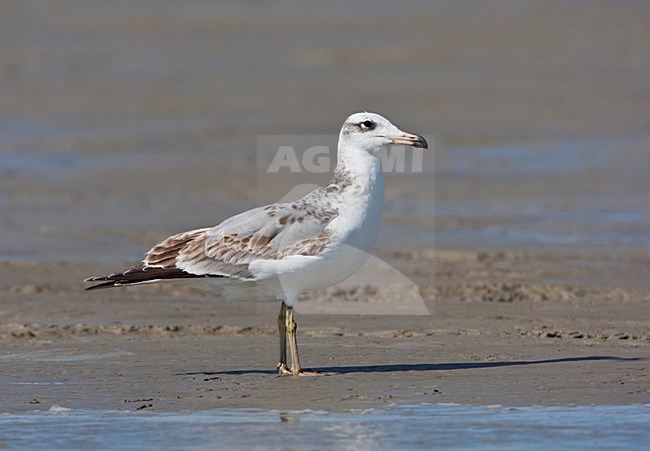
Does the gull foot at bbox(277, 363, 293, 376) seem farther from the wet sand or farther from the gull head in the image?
the gull head

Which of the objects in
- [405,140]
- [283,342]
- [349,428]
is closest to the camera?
[349,428]

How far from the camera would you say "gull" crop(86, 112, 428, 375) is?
8.02m

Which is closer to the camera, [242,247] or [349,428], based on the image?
[349,428]

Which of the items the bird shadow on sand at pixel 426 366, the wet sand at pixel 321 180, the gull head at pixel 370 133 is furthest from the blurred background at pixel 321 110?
the gull head at pixel 370 133

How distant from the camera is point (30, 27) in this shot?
25.8 m

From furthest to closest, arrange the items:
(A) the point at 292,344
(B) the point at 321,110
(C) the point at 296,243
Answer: (B) the point at 321,110 → (A) the point at 292,344 → (C) the point at 296,243

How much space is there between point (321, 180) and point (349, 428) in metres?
8.79

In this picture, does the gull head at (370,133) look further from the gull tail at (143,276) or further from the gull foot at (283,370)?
the gull foot at (283,370)

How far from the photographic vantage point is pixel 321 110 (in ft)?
64.5

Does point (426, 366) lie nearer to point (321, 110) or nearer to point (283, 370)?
point (283, 370)

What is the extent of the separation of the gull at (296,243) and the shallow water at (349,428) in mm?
1096

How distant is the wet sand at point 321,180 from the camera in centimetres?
813

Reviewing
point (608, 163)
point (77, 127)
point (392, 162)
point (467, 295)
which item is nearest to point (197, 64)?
point (77, 127)

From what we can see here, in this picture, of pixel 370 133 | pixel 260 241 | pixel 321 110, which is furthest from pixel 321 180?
pixel 260 241
